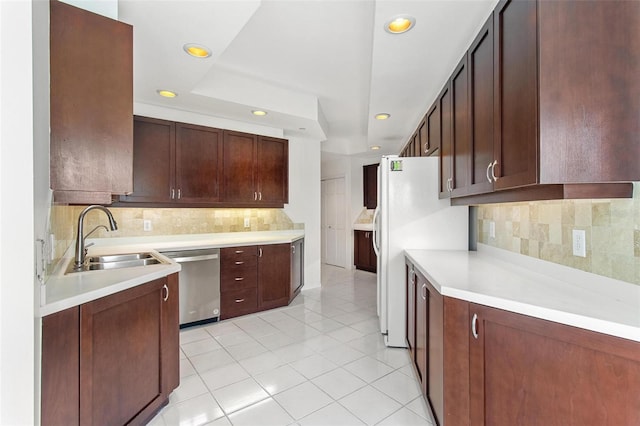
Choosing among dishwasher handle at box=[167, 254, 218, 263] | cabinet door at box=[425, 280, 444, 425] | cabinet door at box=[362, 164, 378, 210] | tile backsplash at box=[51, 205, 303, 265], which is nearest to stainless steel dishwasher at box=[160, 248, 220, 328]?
dishwasher handle at box=[167, 254, 218, 263]

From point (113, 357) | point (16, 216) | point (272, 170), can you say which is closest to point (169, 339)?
point (113, 357)

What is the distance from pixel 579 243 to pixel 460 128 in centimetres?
99

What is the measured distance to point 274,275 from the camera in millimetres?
3744

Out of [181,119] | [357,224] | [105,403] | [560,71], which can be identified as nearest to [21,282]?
[105,403]

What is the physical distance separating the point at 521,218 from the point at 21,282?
2421 mm

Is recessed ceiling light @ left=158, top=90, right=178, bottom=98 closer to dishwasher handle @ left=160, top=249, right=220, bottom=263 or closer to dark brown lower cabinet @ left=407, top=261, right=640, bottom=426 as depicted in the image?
dishwasher handle @ left=160, top=249, right=220, bottom=263

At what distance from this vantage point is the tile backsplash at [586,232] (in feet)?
3.91

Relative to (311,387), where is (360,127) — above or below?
above

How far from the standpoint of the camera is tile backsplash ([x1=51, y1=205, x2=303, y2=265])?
2638mm

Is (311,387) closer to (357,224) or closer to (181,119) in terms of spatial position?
(181,119)

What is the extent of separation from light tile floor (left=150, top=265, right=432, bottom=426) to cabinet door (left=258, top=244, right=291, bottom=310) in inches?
8.0

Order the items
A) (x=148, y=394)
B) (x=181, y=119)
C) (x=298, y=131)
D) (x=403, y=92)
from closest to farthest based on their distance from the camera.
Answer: (x=148, y=394), (x=403, y=92), (x=181, y=119), (x=298, y=131)

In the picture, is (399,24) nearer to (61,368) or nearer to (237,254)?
(61,368)

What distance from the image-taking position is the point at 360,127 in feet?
16.2
